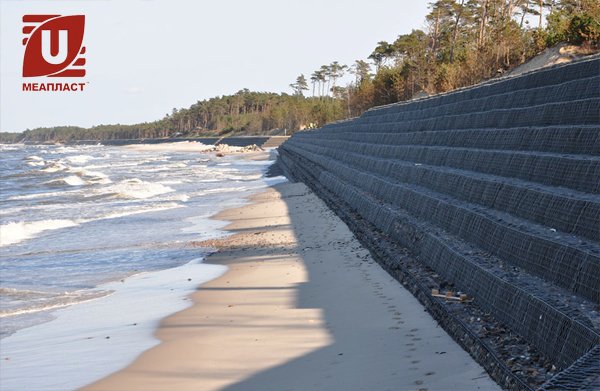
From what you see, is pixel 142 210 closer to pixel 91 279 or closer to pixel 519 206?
pixel 91 279

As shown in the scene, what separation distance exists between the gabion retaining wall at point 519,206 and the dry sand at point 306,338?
0.53 m

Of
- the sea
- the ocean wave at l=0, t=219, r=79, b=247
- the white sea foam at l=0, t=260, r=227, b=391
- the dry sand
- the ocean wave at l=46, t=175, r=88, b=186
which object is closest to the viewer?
the dry sand

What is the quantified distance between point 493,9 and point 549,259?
50921 mm

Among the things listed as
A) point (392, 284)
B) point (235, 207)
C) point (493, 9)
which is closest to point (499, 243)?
point (392, 284)

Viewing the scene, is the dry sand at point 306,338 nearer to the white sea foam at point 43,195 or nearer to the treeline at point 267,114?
the white sea foam at point 43,195

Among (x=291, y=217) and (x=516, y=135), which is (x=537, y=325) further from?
(x=291, y=217)

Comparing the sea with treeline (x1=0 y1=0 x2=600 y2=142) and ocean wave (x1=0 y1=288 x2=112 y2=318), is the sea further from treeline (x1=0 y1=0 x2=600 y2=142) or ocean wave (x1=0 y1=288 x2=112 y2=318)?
treeline (x1=0 y1=0 x2=600 y2=142)

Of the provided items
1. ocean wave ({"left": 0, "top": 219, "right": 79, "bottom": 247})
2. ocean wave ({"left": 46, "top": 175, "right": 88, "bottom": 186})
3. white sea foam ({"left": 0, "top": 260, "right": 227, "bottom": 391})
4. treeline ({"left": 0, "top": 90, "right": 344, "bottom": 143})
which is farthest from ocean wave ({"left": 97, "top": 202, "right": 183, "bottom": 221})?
treeline ({"left": 0, "top": 90, "right": 344, "bottom": 143})

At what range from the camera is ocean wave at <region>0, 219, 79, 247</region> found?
1734cm

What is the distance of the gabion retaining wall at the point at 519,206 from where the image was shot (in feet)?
15.7

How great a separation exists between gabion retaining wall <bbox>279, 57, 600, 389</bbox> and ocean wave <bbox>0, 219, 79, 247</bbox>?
26.6 feet

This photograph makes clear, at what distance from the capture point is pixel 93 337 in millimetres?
7844

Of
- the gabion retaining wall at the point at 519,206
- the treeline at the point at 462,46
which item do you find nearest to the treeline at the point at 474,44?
the treeline at the point at 462,46

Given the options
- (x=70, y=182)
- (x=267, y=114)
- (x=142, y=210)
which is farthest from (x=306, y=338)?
(x=267, y=114)
